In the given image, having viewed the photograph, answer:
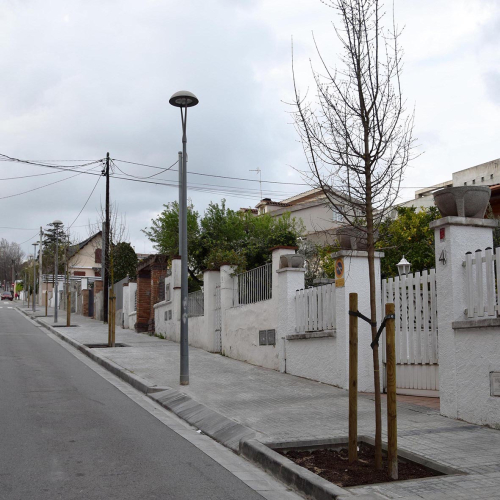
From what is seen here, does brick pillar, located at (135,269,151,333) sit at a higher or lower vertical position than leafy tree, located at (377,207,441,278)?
lower

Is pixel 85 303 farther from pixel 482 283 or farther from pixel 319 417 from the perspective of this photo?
pixel 482 283

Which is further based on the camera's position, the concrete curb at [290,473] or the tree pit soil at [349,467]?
the tree pit soil at [349,467]

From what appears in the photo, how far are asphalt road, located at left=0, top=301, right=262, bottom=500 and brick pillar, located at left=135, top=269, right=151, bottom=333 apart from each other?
1305 centimetres

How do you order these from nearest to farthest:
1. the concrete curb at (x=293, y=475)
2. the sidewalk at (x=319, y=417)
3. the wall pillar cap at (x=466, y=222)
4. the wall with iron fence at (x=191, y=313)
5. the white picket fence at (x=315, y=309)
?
the concrete curb at (x=293, y=475) < the sidewalk at (x=319, y=417) < the wall pillar cap at (x=466, y=222) < the white picket fence at (x=315, y=309) < the wall with iron fence at (x=191, y=313)

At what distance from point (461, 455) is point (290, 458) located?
165 cm

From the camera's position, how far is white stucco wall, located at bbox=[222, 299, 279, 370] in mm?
13438

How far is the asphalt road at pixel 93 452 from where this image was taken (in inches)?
203

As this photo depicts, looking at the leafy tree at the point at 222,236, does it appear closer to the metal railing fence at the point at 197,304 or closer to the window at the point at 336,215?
the metal railing fence at the point at 197,304

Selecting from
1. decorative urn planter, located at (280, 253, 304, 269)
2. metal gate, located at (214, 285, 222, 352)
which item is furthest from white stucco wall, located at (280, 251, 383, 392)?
metal gate, located at (214, 285, 222, 352)

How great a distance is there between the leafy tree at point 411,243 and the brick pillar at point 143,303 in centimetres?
988

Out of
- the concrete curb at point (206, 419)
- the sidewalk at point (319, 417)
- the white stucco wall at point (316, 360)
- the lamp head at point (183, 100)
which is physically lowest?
the concrete curb at point (206, 419)

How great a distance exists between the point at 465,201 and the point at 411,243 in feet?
40.4

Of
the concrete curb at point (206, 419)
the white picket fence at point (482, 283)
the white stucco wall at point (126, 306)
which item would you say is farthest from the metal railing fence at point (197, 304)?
the white picket fence at point (482, 283)

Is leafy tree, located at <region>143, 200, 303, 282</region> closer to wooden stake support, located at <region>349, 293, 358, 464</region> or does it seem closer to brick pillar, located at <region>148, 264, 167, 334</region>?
brick pillar, located at <region>148, 264, 167, 334</region>
